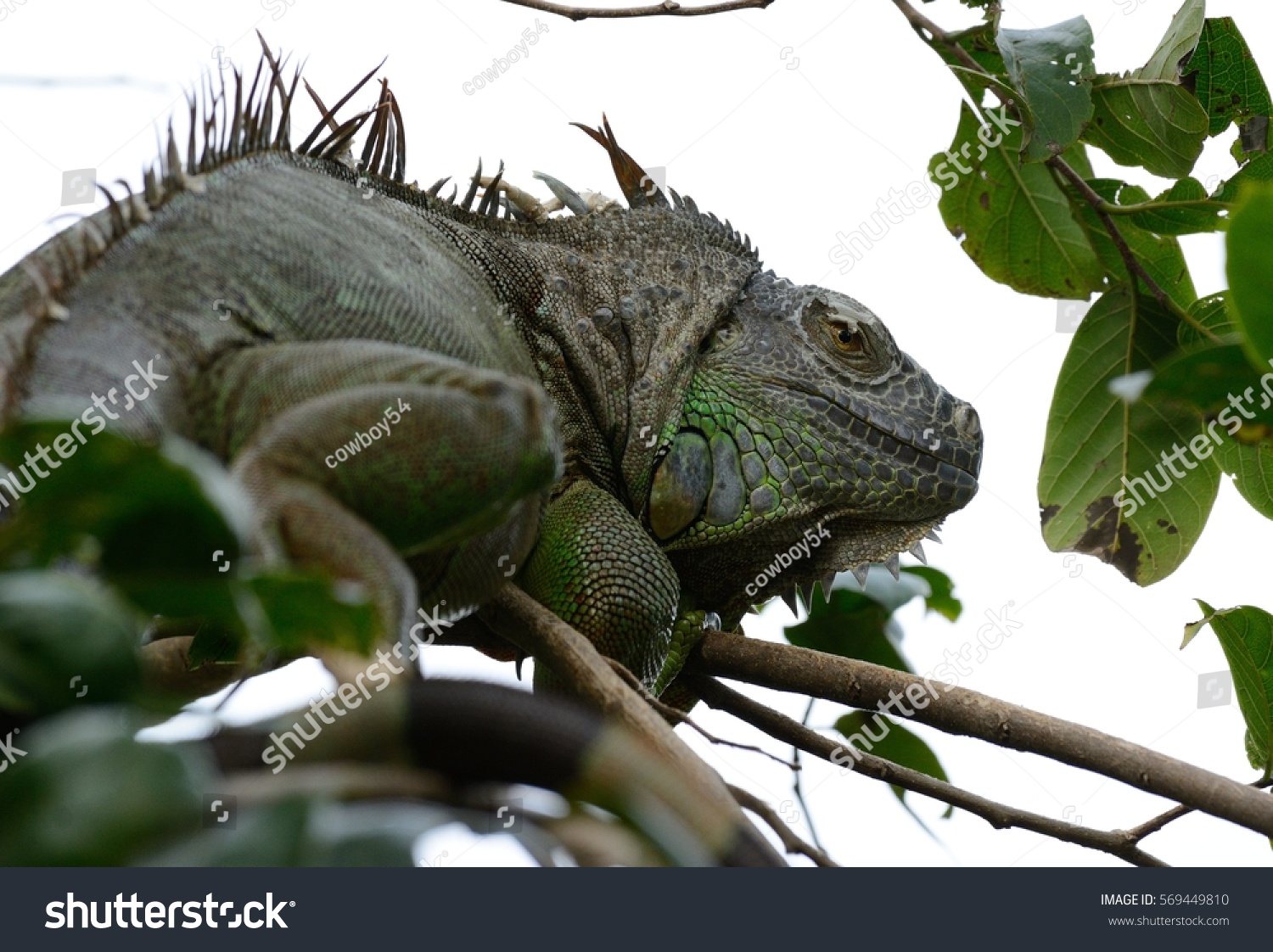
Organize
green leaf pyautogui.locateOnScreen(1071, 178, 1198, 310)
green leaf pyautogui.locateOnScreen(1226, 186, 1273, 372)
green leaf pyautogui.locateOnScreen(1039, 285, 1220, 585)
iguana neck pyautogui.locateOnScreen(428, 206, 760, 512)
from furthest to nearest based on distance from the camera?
1. green leaf pyautogui.locateOnScreen(1071, 178, 1198, 310)
2. green leaf pyautogui.locateOnScreen(1039, 285, 1220, 585)
3. iguana neck pyautogui.locateOnScreen(428, 206, 760, 512)
4. green leaf pyautogui.locateOnScreen(1226, 186, 1273, 372)

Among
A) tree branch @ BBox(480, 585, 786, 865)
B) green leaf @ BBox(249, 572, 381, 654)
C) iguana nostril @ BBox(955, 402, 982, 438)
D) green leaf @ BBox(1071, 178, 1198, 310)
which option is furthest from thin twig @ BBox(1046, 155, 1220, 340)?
green leaf @ BBox(249, 572, 381, 654)

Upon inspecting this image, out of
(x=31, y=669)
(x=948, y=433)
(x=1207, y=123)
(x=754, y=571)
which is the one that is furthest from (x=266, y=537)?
(x=1207, y=123)

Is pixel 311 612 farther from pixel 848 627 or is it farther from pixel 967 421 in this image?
pixel 848 627

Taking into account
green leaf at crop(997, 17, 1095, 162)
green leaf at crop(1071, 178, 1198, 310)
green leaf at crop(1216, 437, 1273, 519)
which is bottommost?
green leaf at crop(1216, 437, 1273, 519)

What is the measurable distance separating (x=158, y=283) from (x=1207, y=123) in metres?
4.11

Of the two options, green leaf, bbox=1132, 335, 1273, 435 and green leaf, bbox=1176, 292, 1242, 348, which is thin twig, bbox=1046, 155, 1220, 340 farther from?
green leaf, bbox=1132, 335, 1273, 435

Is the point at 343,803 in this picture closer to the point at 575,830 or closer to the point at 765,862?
the point at 575,830

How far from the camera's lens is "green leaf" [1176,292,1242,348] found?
16.9 feet

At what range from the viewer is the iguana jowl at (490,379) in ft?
Result: 9.20

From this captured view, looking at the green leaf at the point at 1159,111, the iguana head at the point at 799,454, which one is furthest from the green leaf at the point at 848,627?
the green leaf at the point at 1159,111

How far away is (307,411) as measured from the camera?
273 centimetres

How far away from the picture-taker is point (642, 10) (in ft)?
14.8

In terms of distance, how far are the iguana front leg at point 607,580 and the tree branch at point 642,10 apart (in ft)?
5.60

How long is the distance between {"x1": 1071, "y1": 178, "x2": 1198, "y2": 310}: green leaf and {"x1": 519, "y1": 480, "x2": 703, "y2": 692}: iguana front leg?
8.36 ft
